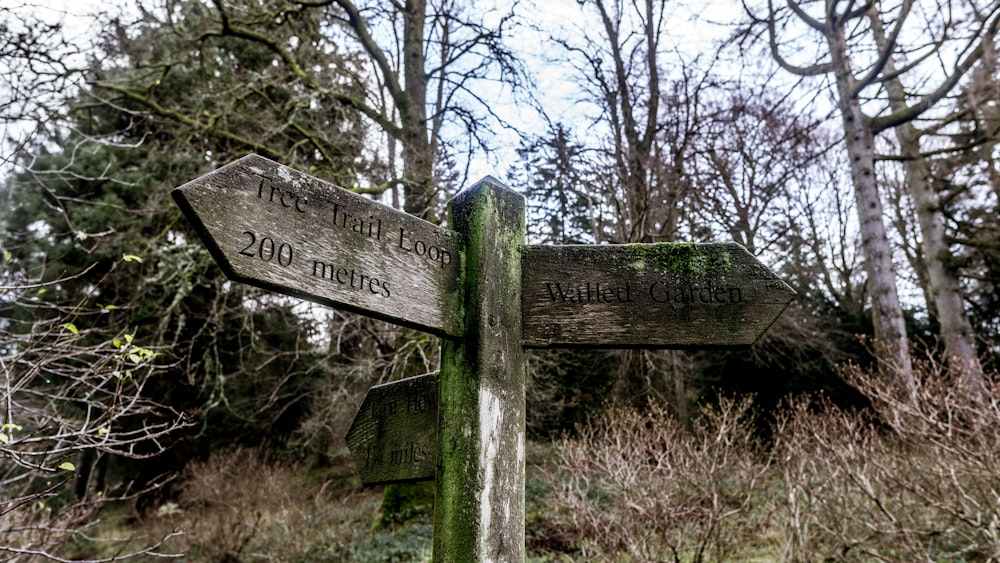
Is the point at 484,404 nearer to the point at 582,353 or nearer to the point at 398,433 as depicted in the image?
the point at 398,433

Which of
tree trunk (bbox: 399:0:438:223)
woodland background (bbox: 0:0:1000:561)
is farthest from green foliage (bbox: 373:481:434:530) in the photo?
tree trunk (bbox: 399:0:438:223)

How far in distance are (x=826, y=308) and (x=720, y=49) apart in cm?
650

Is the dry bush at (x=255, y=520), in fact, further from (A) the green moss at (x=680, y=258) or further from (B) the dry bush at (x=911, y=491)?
(A) the green moss at (x=680, y=258)

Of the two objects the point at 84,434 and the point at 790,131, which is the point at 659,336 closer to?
the point at 84,434

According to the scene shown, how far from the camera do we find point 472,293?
1514 mm

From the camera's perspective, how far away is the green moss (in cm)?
160

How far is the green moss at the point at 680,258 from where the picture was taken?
63.0 inches

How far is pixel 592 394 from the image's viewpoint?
12.6 metres

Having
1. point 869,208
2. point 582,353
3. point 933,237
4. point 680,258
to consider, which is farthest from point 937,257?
point 680,258

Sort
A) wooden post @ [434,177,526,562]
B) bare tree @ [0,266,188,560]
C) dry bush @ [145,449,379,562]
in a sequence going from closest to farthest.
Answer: wooden post @ [434,177,526,562]
bare tree @ [0,266,188,560]
dry bush @ [145,449,379,562]

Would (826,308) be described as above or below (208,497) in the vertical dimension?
above

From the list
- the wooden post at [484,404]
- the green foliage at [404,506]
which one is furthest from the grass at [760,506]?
the wooden post at [484,404]

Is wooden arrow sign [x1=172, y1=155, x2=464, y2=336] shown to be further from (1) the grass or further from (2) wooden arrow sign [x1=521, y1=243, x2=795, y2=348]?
(1) the grass

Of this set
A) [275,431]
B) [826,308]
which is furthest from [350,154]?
[826,308]
